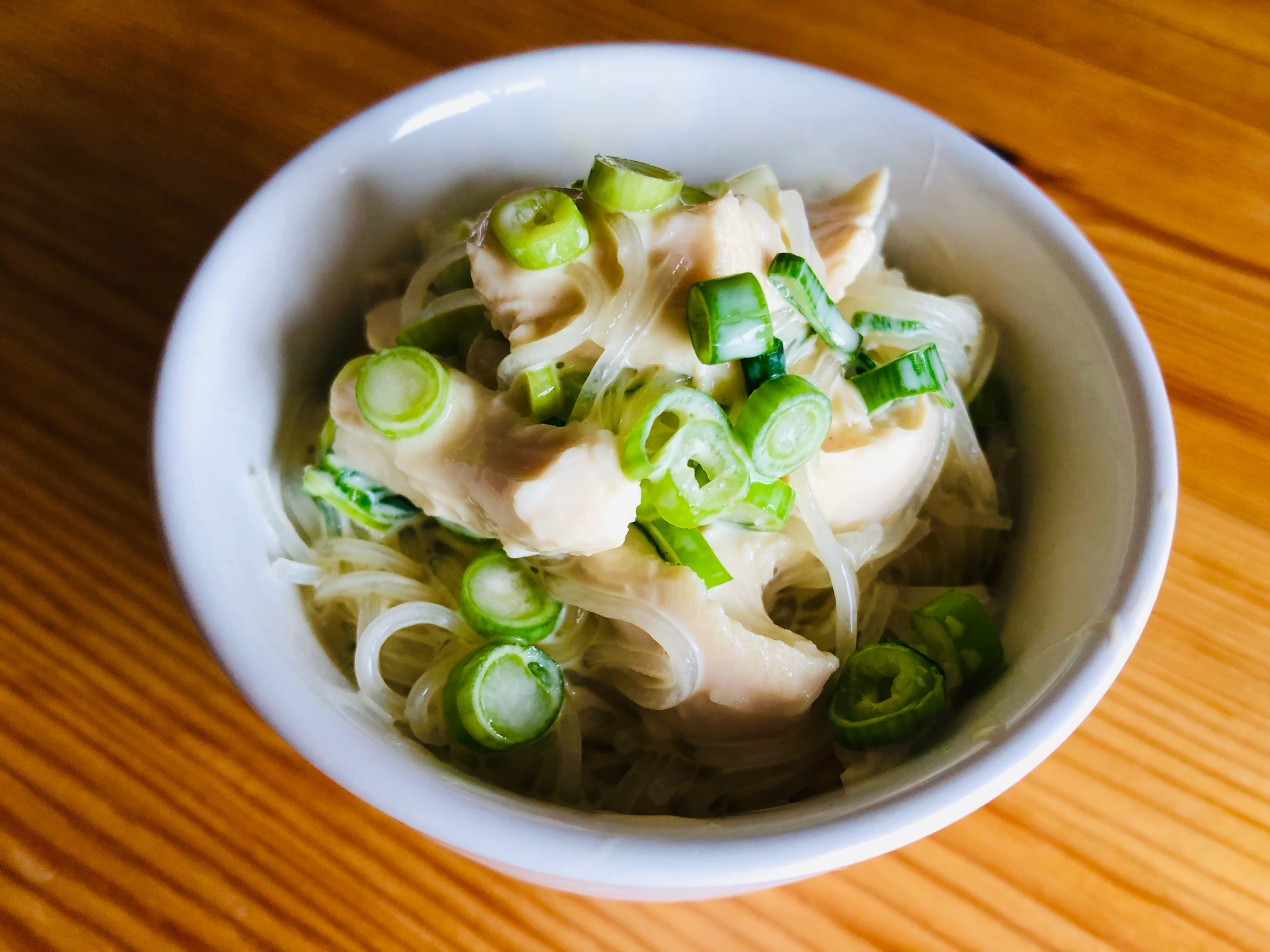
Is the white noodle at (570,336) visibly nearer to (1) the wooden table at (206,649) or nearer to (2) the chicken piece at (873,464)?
(2) the chicken piece at (873,464)

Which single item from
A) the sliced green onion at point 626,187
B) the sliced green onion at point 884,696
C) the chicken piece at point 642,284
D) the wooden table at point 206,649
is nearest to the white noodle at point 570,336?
the chicken piece at point 642,284

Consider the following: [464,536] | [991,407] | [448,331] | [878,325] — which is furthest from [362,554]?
[991,407]

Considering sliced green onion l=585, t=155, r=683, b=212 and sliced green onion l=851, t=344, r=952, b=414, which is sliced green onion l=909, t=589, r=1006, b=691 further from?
sliced green onion l=585, t=155, r=683, b=212

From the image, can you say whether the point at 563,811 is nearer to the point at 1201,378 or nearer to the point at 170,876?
the point at 170,876

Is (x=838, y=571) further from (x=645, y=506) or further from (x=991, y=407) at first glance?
(x=991, y=407)

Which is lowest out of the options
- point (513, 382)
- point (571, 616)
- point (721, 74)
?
point (571, 616)

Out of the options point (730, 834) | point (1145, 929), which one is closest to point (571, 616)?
point (730, 834)
